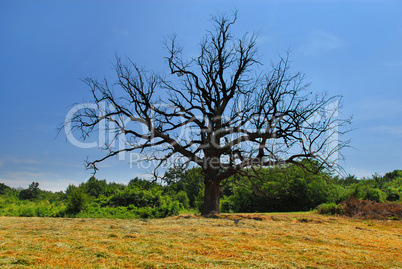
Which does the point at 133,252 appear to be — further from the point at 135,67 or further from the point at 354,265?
the point at 135,67

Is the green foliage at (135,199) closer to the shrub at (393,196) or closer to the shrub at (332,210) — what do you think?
the shrub at (332,210)

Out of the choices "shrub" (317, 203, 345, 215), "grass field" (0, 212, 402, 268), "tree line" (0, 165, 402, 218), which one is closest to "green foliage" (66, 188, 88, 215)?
"tree line" (0, 165, 402, 218)

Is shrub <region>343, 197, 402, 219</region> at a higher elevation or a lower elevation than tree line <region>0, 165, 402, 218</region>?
lower

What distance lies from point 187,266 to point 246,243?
2.04m

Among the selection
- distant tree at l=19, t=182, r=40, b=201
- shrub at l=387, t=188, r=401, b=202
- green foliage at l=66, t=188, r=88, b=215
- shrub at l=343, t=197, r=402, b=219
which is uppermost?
distant tree at l=19, t=182, r=40, b=201

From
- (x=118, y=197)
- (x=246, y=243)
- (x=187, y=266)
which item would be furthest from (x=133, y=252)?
(x=118, y=197)

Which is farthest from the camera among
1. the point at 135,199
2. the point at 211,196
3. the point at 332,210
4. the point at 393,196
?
the point at 393,196

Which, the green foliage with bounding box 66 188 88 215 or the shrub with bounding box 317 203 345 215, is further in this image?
the shrub with bounding box 317 203 345 215

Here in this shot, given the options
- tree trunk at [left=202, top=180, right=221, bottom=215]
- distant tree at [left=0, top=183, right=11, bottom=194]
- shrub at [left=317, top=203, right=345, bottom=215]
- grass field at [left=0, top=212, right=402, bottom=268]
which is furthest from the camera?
distant tree at [left=0, top=183, right=11, bottom=194]

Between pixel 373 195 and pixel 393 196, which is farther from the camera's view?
Answer: pixel 393 196

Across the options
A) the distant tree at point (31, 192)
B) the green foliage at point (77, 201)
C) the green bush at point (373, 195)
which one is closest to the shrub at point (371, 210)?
the green bush at point (373, 195)

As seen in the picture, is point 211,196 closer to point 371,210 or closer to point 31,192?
point 371,210

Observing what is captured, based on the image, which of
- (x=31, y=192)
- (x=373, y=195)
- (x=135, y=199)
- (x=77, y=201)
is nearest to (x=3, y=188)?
(x=31, y=192)

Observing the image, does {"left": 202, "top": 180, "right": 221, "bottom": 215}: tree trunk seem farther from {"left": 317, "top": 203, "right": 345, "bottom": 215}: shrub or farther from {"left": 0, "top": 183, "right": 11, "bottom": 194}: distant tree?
{"left": 0, "top": 183, "right": 11, "bottom": 194}: distant tree
